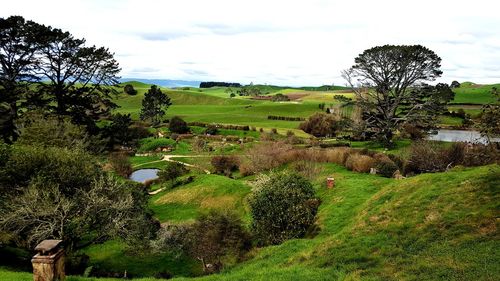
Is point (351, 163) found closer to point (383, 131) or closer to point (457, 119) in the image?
point (383, 131)

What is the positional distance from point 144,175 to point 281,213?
135ft

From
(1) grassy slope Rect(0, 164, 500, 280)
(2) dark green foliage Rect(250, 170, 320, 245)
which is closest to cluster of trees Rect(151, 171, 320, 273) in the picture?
(2) dark green foliage Rect(250, 170, 320, 245)

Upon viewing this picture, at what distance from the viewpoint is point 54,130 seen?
39.2 meters

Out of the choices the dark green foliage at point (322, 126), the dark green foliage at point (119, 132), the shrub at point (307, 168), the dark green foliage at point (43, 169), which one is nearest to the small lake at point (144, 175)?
the dark green foliage at point (119, 132)

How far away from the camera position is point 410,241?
15.5 meters

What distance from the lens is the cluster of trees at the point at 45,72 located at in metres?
46.1

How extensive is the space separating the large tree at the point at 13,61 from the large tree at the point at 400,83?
4430 cm

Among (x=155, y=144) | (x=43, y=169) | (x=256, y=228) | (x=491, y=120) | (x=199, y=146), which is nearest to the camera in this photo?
(x=491, y=120)

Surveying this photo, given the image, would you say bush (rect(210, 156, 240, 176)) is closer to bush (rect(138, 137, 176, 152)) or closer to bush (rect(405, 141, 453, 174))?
bush (rect(138, 137, 176, 152))

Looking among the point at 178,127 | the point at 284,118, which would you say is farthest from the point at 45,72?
the point at 284,118

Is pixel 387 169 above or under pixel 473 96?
under

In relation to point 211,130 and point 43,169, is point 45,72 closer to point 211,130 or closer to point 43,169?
point 43,169

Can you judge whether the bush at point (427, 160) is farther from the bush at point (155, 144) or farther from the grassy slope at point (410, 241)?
the bush at point (155, 144)

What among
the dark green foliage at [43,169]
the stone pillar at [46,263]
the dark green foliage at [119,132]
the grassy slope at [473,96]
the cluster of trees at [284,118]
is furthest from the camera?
the grassy slope at [473,96]
